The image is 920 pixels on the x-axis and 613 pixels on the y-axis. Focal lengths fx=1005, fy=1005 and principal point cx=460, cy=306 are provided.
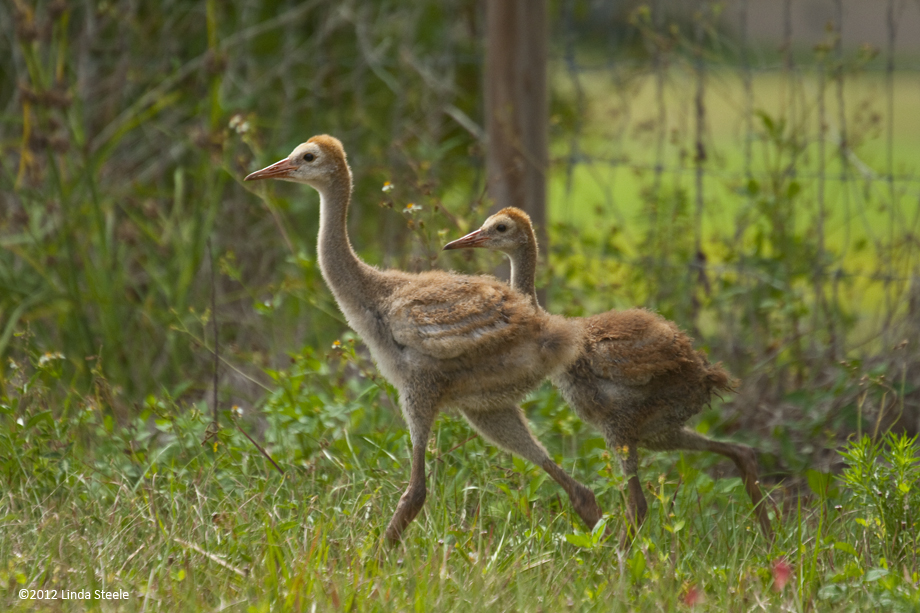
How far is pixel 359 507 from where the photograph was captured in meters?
3.59

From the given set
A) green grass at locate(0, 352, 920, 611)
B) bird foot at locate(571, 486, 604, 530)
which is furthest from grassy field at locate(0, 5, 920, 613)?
bird foot at locate(571, 486, 604, 530)

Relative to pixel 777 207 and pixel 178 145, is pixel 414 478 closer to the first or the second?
pixel 777 207

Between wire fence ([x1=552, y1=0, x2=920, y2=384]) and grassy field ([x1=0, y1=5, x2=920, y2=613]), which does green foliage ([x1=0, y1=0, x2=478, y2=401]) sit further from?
wire fence ([x1=552, y1=0, x2=920, y2=384])

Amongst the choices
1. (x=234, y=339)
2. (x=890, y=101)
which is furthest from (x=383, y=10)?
(x=890, y=101)

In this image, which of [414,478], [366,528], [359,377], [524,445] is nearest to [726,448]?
[524,445]

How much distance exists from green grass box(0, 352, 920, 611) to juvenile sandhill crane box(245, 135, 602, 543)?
22 cm

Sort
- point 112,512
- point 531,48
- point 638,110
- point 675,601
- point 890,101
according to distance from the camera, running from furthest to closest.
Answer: point 638,110 < point 531,48 < point 890,101 < point 112,512 < point 675,601

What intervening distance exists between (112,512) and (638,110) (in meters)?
7.75

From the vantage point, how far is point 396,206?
4941 millimetres

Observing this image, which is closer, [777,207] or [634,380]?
[634,380]

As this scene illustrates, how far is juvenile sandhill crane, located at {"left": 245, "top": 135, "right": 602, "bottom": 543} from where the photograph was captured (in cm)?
343

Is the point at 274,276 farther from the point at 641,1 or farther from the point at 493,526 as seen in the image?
the point at 493,526

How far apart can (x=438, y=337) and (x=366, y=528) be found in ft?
2.37

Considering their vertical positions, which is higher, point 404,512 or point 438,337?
point 438,337
